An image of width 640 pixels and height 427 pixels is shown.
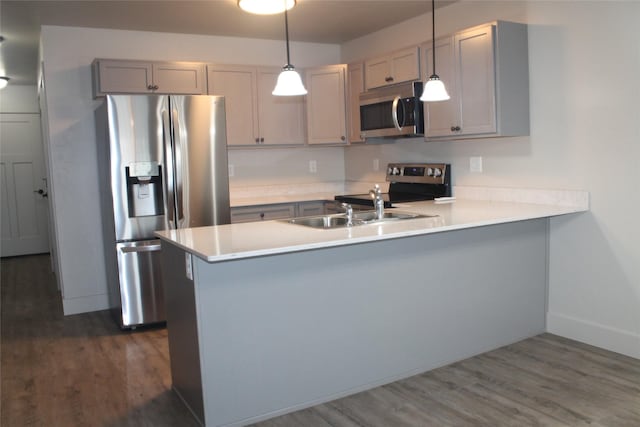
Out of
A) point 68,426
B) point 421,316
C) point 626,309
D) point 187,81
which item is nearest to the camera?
point 68,426

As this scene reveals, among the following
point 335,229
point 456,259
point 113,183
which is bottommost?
point 456,259

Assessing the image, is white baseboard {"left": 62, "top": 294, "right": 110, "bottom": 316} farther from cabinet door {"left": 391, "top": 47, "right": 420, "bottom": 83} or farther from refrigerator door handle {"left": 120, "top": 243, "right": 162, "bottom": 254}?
cabinet door {"left": 391, "top": 47, "right": 420, "bottom": 83}

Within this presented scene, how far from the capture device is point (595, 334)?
3.43 meters

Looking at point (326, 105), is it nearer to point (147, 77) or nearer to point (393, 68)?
point (393, 68)

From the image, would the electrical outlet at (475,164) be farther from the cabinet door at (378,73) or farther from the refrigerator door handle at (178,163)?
the refrigerator door handle at (178,163)

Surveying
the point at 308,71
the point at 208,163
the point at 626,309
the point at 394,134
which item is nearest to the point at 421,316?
the point at 626,309

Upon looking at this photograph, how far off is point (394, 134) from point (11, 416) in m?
3.13

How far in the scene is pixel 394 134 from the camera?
437 centimetres

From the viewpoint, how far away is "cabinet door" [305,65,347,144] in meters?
5.01

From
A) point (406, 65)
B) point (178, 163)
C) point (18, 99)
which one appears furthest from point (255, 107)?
point (18, 99)

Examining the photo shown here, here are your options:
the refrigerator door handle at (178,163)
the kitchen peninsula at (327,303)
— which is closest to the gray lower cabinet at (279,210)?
the refrigerator door handle at (178,163)

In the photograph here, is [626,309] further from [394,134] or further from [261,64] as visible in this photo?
[261,64]

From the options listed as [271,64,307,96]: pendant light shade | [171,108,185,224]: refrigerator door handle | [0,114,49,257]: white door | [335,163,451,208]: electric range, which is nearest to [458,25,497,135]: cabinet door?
[335,163,451,208]: electric range

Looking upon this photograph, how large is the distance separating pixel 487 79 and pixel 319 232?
5.62ft
